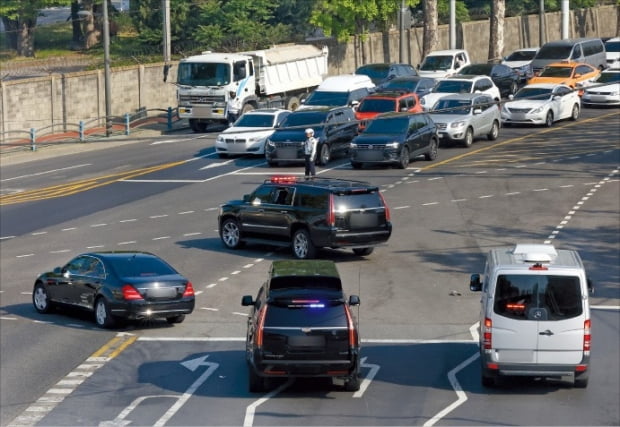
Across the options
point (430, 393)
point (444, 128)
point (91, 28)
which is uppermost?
point (91, 28)

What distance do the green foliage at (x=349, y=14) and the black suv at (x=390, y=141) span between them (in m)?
32.7

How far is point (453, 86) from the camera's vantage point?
51000mm

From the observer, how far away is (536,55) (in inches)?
2552

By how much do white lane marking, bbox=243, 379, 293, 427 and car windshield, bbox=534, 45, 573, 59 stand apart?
45976 mm

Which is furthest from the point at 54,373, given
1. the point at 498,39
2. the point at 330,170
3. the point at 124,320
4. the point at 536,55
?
the point at 498,39

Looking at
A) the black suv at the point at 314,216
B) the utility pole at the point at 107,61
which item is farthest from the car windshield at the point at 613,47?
the black suv at the point at 314,216

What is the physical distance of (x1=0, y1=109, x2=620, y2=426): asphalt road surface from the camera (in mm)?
19203

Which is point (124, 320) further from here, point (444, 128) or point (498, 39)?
point (498, 39)

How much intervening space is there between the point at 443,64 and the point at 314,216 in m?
33.6

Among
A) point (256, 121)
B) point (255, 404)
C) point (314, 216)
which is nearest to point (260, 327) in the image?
point (255, 404)

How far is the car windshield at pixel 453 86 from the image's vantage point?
50.6m

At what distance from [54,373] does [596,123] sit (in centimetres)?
3388

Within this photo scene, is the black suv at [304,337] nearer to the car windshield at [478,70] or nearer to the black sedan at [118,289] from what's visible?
the black sedan at [118,289]

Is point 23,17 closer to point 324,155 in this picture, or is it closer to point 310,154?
point 324,155
